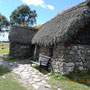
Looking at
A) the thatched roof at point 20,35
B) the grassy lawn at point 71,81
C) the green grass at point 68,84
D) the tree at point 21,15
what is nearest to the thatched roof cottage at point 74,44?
the grassy lawn at point 71,81

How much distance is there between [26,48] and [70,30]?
801 centimetres

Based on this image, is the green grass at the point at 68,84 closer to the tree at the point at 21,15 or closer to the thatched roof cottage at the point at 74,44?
the thatched roof cottage at the point at 74,44

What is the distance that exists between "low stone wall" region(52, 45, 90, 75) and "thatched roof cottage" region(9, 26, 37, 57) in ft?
22.3

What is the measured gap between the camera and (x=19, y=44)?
527 inches

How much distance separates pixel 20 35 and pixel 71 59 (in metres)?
8.32

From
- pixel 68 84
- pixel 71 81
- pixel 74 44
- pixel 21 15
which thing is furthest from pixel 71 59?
pixel 21 15

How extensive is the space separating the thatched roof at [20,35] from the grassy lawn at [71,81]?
7729 mm

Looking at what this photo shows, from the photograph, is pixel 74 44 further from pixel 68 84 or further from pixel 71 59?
pixel 68 84

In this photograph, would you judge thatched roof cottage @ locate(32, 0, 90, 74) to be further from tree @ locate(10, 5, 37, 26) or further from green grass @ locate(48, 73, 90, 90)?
tree @ locate(10, 5, 37, 26)

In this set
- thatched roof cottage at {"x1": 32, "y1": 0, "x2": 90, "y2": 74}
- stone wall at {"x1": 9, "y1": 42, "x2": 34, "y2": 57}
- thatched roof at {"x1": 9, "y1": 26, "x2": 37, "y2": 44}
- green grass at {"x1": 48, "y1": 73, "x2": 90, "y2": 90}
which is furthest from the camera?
stone wall at {"x1": 9, "y1": 42, "x2": 34, "y2": 57}

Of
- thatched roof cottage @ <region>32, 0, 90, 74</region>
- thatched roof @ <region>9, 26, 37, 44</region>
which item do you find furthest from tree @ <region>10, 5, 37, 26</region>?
thatched roof cottage @ <region>32, 0, 90, 74</region>

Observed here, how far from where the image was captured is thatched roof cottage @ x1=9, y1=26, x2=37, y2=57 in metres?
13.2

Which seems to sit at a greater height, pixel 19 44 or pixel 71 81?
pixel 19 44

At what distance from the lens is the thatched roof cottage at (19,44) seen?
13.2 metres
